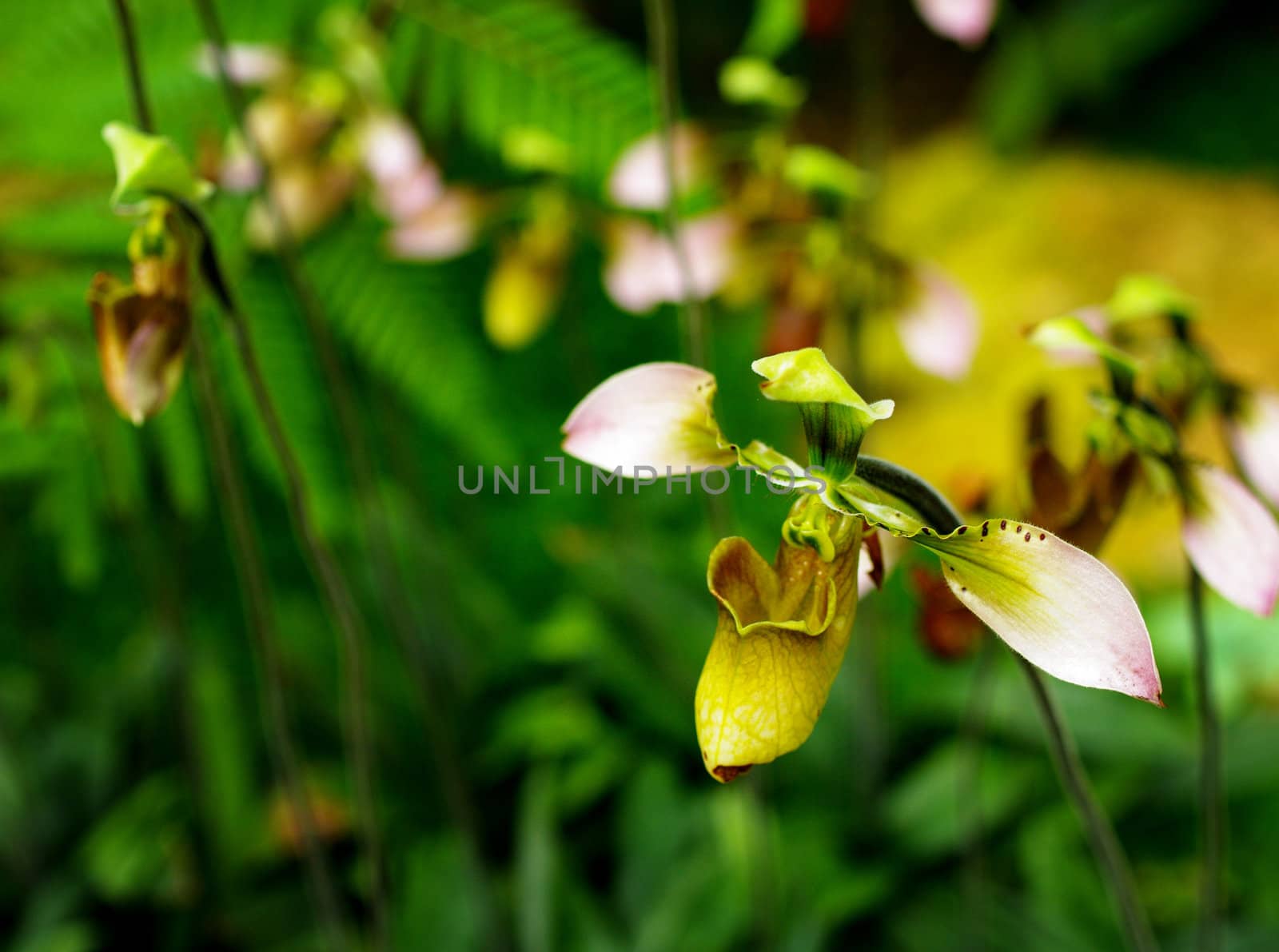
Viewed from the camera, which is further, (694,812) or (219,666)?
(219,666)

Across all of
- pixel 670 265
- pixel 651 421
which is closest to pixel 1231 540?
pixel 651 421

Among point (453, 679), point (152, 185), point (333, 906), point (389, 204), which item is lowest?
point (453, 679)

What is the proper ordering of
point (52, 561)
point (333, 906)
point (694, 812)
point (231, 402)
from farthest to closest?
1. point (52, 561)
2. point (231, 402)
3. point (694, 812)
4. point (333, 906)

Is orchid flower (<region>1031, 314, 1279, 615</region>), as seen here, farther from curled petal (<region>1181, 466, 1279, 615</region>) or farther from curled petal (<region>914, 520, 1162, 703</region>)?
curled petal (<region>914, 520, 1162, 703</region>)

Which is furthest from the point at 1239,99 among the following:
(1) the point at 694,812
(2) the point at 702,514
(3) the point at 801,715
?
(3) the point at 801,715

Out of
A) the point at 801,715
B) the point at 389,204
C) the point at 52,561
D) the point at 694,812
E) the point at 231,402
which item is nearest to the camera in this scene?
the point at 801,715

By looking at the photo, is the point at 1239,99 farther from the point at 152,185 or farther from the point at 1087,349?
the point at 152,185

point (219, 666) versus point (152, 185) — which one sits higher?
point (152, 185)

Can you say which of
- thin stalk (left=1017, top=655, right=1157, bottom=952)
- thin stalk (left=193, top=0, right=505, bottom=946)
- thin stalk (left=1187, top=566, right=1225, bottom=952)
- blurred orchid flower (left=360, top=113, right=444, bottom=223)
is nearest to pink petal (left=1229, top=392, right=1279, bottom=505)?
thin stalk (left=1187, top=566, right=1225, bottom=952)
